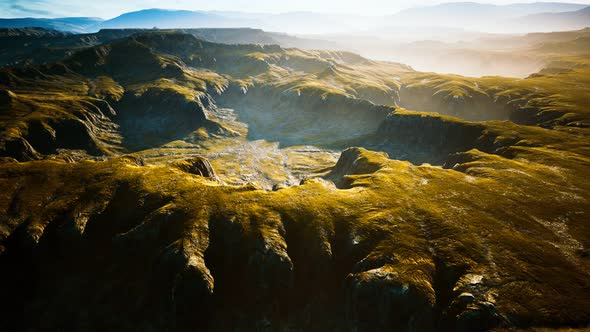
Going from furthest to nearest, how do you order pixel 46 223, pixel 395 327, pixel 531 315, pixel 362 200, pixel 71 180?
pixel 71 180
pixel 362 200
pixel 46 223
pixel 395 327
pixel 531 315

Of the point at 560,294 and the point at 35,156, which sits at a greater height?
the point at 560,294

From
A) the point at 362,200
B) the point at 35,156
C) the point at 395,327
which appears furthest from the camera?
the point at 35,156

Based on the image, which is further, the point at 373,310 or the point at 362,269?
the point at 362,269

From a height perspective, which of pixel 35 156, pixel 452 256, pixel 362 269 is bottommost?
pixel 35 156

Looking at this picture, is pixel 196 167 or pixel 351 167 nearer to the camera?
pixel 196 167

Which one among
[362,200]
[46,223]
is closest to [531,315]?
[362,200]

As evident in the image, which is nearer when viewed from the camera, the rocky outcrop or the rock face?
the rock face

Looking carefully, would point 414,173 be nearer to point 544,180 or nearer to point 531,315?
point 544,180

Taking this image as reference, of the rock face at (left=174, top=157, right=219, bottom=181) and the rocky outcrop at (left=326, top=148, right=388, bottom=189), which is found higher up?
the rock face at (left=174, top=157, right=219, bottom=181)

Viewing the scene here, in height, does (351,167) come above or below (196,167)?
below

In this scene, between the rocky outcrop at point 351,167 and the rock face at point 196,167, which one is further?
the rocky outcrop at point 351,167

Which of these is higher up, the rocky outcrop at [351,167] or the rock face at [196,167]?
the rock face at [196,167]
